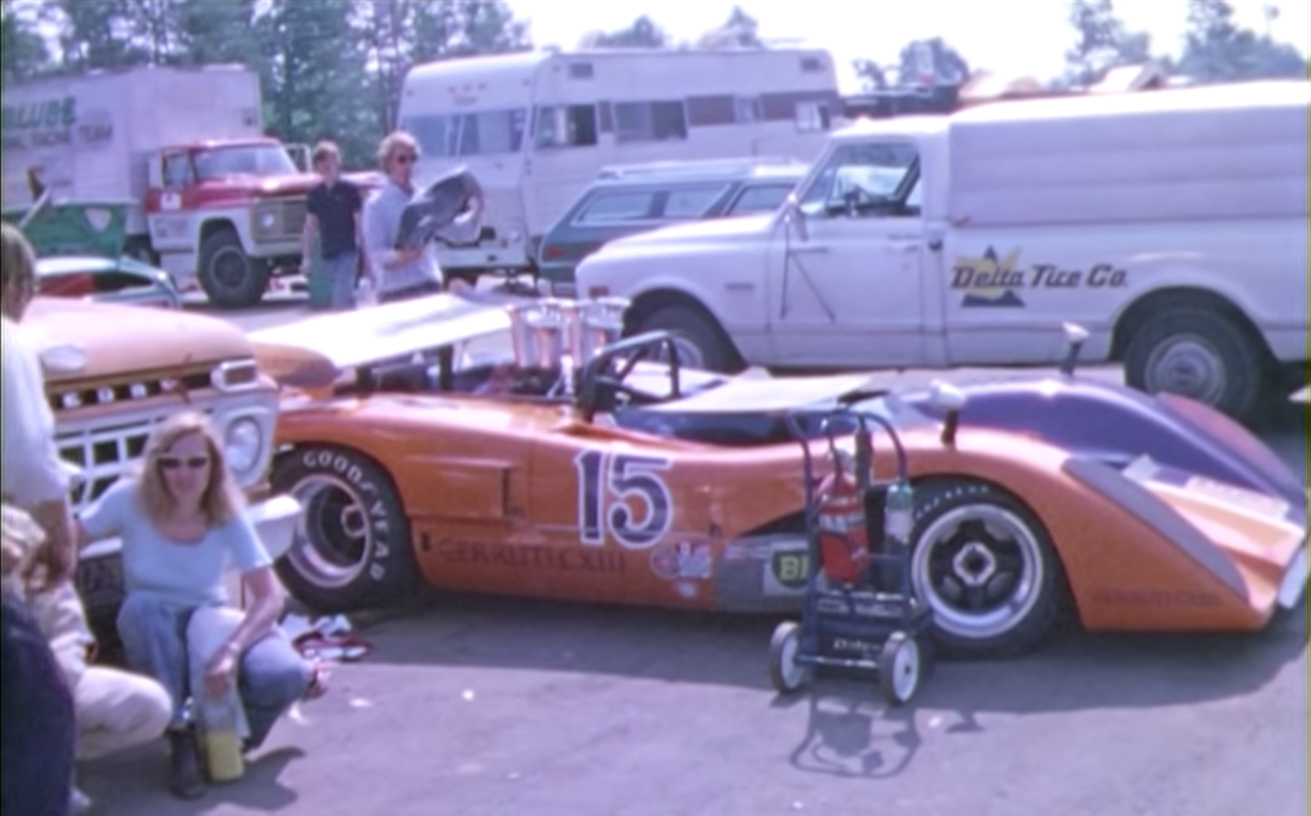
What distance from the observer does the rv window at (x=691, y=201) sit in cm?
1634

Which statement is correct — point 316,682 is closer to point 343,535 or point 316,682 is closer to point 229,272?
point 343,535

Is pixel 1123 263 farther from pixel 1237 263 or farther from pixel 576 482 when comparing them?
pixel 576 482

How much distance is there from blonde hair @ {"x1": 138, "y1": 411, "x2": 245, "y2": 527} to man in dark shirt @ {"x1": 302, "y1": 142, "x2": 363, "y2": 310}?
198 inches

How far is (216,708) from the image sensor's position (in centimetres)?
561

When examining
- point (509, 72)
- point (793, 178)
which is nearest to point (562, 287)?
point (793, 178)

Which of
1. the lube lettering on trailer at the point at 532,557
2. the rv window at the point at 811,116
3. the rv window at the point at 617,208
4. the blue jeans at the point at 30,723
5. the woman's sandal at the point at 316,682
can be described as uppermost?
the rv window at the point at 811,116

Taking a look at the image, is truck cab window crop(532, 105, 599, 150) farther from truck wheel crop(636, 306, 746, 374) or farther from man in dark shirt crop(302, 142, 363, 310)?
man in dark shirt crop(302, 142, 363, 310)

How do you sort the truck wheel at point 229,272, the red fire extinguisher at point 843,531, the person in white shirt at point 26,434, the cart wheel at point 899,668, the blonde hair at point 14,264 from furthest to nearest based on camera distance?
the truck wheel at point 229,272, the red fire extinguisher at point 843,531, the cart wheel at point 899,668, the blonde hair at point 14,264, the person in white shirt at point 26,434

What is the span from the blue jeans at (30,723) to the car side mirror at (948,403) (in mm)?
3646

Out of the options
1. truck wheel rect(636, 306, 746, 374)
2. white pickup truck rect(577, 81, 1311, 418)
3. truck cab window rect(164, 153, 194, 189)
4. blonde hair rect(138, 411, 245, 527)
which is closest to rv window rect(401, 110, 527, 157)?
truck cab window rect(164, 153, 194, 189)

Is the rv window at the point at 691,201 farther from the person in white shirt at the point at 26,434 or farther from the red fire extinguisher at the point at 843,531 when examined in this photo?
the person in white shirt at the point at 26,434

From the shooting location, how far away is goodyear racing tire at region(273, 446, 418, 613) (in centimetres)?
742

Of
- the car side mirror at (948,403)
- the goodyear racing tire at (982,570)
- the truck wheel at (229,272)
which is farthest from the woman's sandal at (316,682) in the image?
the truck wheel at (229,272)

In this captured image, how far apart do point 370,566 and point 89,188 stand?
1763 cm
